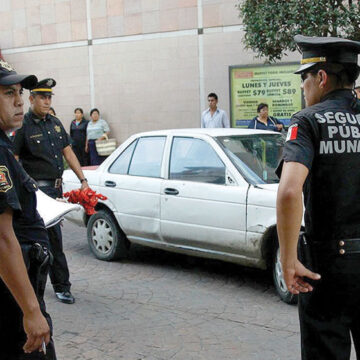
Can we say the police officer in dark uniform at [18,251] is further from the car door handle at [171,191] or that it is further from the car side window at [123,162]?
the car side window at [123,162]

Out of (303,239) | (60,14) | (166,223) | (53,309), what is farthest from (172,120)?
(303,239)

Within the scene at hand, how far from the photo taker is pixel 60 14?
55.0 feet

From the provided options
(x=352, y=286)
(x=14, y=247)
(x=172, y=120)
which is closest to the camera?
(x=14, y=247)

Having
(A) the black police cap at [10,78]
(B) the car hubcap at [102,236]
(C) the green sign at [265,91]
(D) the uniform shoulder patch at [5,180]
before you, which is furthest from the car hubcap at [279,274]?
(C) the green sign at [265,91]

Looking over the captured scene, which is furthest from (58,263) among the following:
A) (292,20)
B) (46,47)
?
(46,47)

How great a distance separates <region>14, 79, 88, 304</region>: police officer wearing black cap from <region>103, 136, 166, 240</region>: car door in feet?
4.04

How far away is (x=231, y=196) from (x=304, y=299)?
3280mm

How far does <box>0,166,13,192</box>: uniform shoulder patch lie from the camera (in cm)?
248

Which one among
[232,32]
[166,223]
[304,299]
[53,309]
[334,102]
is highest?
[232,32]

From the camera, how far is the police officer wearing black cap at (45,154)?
19.0ft

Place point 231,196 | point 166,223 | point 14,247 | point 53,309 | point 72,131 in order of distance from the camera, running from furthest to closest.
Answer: point 72,131 < point 166,223 < point 231,196 < point 53,309 < point 14,247

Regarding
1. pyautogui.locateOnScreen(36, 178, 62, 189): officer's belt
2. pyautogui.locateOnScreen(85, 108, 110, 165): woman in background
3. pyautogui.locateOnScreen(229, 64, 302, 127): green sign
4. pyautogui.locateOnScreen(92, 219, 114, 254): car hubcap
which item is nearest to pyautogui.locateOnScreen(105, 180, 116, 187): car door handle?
pyautogui.locateOnScreen(92, 219, 114, 254): car hubcap

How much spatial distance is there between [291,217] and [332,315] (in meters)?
0.50

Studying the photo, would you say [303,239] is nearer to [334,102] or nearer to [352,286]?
[352,286]
